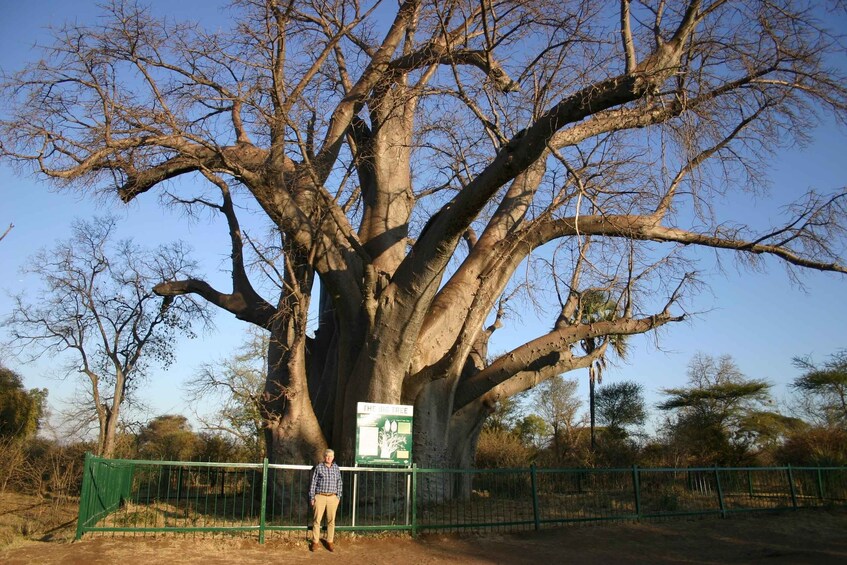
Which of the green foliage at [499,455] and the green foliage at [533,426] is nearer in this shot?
the green foliage at [499,455]

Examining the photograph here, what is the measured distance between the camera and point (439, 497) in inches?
505

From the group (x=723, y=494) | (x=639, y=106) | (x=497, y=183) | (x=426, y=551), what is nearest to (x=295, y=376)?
(x=426, y=551)

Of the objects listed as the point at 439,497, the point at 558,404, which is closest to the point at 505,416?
the point at 558,404

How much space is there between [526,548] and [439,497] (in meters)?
2.91

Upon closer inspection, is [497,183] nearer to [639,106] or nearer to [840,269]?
[639,106]

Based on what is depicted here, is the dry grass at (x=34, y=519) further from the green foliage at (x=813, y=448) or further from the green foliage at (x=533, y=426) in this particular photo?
the green foliage at (x=533, y=426)

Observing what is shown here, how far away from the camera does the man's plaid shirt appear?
9773 mm

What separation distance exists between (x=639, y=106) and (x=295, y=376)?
7499mm

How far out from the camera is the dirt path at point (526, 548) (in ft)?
28.3

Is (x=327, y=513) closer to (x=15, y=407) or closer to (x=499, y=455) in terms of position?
(x=499, y=455)

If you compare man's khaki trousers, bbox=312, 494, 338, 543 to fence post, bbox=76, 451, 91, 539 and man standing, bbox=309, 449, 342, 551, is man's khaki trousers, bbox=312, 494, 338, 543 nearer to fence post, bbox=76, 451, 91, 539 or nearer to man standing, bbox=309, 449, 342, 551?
man standing, bbox=309, 449, 342, 551

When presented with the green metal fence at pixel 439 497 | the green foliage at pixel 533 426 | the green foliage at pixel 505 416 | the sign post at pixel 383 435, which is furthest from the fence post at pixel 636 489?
the green foliage at pixel 533 426

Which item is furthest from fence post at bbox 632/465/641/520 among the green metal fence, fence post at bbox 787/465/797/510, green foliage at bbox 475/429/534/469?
green foliage at bbox 475/429/534/469

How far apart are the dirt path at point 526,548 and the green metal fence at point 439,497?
250mm
